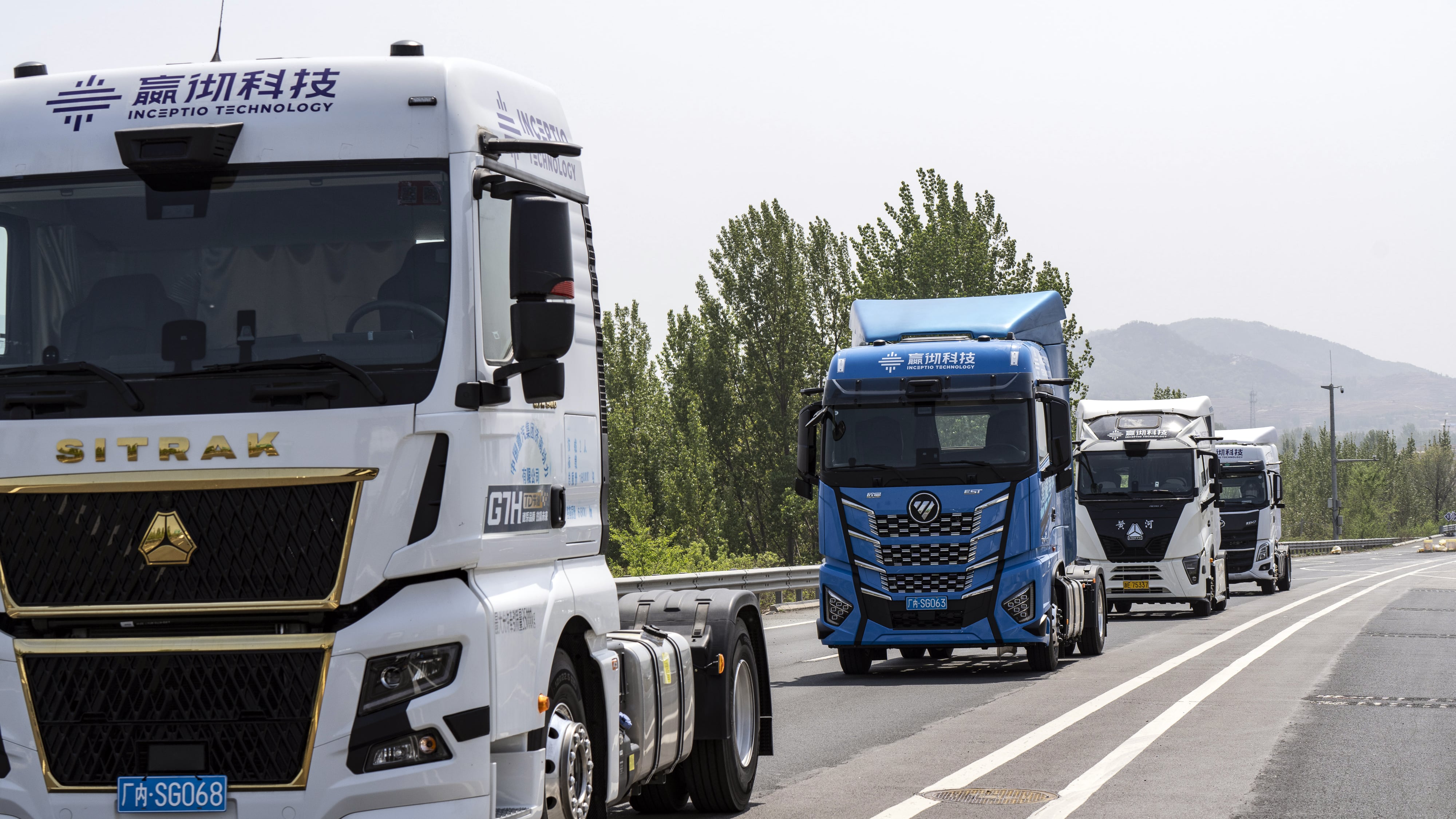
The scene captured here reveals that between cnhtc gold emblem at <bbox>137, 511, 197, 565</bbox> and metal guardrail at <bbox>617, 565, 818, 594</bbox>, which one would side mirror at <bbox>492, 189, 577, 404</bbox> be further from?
metal guardrail at <bbox>617, 565, 818, 594</bbox>

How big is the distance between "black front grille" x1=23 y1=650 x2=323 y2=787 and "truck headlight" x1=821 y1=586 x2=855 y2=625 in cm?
1159

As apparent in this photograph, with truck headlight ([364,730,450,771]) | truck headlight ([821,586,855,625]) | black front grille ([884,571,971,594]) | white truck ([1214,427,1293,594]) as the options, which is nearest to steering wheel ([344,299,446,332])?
truck headlight ([364,730,450,771])

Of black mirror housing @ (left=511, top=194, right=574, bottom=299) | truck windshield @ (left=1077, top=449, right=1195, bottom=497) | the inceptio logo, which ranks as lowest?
the inceptio logo

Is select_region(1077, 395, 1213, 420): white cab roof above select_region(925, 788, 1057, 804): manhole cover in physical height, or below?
above

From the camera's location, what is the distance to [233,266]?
18.9 feet

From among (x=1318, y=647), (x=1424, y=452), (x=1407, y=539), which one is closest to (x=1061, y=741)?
(x=1318, y=647)

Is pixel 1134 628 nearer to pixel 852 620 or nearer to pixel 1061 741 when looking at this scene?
pixel 852 620

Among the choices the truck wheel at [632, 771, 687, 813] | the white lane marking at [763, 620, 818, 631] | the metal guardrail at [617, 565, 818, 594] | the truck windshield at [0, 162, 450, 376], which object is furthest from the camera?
the white lane marking at [763, 620, 818, 631]

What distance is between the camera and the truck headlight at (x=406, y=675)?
5422 millimetres

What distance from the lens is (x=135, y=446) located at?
5.50m

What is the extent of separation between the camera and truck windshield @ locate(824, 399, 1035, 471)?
1634cm

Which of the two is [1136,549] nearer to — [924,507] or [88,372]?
[924,507]

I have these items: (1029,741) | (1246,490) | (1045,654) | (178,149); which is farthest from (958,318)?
(1246,490)

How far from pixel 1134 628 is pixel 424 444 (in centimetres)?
2228
